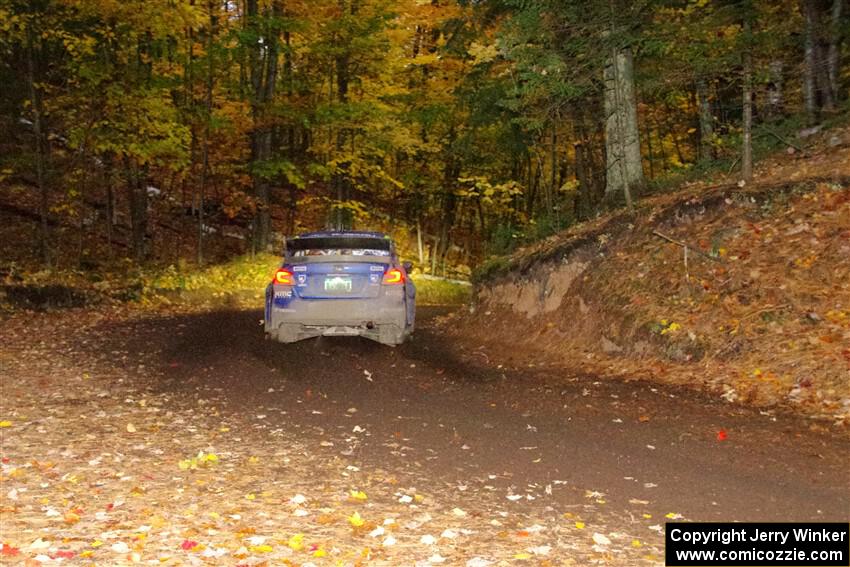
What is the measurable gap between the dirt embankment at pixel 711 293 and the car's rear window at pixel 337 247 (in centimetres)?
283

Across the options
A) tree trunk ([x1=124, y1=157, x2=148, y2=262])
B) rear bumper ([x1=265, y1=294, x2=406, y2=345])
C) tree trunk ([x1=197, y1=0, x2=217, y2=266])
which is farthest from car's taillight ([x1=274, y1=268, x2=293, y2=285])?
tree trunk ([x1=124, y1=157, x2=148, y2=262])

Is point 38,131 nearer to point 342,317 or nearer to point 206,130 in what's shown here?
point 206,130

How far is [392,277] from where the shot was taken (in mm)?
11234

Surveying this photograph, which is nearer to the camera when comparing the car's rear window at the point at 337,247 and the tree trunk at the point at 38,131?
the car's rear window at the point at 337,247

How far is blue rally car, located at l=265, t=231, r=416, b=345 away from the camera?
1107 centimetres

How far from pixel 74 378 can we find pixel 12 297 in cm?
826

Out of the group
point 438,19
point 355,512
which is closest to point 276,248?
point 438,19

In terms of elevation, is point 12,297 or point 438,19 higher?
point 438,19

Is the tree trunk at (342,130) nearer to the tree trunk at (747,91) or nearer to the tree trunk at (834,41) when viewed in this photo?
the tree trunk at (834,41)

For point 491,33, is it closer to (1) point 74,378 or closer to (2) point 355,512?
(1) point 74,378

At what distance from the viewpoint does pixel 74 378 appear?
10.0 metres

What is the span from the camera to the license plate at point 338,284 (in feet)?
36.3

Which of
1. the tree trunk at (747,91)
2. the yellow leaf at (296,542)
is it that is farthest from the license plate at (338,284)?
the tree trunk at (747,91)

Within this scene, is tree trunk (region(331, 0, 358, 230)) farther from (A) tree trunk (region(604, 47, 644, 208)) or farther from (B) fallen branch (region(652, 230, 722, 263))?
(B) fallen branch (region(652, 230, 722, 263))
